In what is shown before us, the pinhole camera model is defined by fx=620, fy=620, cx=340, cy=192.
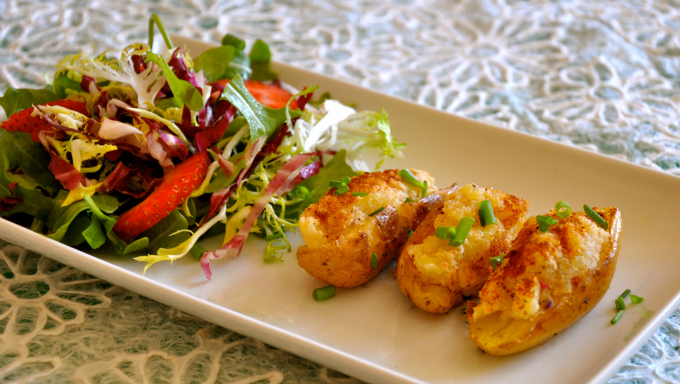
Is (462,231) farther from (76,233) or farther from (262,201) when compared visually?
(76,233)

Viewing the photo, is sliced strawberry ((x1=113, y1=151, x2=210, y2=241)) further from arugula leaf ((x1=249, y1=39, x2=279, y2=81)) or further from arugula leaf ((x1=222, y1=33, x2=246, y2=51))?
arugula leaf ((x1=222, y1=33, x2=246, y2=51))

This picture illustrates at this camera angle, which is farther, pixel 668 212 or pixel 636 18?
pixel 636 18

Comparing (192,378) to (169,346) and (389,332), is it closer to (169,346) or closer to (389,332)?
(169,346)

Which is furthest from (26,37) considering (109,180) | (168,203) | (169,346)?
(169,346)

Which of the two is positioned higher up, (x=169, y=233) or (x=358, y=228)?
(x=358, y=228)

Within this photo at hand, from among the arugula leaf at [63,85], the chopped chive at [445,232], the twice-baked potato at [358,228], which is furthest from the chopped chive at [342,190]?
the arugula leaf at [63,85]

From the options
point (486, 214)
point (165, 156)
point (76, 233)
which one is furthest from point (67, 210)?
point (486, 214)

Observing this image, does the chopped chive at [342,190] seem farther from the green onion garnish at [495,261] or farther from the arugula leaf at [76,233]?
the arugula leaf at [76,233]
